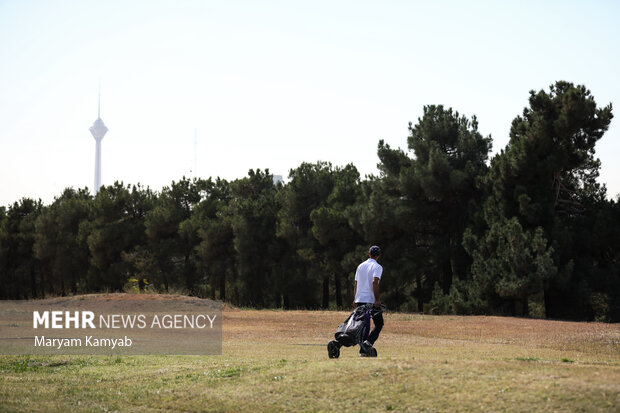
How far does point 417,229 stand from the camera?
1788 inches

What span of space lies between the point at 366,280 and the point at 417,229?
32.9m

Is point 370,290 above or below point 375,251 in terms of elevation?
below

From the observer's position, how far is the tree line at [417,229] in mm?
36406

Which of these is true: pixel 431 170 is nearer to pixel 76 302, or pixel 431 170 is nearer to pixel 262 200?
pixel 262 200

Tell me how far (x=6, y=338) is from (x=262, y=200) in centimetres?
3436

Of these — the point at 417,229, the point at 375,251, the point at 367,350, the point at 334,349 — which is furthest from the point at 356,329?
the point at 417,229

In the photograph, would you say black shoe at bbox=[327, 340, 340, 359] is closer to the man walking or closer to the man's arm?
the man walking

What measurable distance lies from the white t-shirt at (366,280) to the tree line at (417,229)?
23495mm

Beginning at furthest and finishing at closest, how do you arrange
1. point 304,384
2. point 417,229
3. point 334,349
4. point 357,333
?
1. point 417,229
2. point 334,349
3. point 357,333
4. point 304,384

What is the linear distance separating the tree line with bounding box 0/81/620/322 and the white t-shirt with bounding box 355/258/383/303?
23.5 meters

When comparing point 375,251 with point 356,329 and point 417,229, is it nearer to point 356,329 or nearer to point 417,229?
point 356,329

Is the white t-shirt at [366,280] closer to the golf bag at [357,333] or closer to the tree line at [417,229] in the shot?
the golf bag at [357,333]


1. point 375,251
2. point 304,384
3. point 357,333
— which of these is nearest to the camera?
point 304,384

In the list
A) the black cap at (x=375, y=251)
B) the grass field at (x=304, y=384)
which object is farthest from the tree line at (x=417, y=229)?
the black cap at (x=375, y=251)
